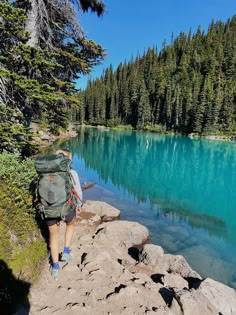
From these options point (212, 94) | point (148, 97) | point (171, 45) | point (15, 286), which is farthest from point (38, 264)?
point (171, 45)

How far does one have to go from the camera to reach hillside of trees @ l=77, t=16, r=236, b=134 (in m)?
76.5

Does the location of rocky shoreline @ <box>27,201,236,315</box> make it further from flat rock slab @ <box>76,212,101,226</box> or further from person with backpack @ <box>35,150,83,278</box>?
flat rock slab @ <box>76,212,101,226</box>

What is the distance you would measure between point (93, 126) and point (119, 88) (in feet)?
63.6

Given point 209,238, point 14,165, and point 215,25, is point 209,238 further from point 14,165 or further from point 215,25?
point 215,25

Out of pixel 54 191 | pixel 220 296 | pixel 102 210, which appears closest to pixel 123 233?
pixel 102 210

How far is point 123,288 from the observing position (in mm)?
4742

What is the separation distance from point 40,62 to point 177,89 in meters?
89.8

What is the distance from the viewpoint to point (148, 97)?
98938mm

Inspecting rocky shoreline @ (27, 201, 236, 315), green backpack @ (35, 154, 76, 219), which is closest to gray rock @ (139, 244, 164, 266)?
rocky shoreline @ (27, 201, 236, 315)

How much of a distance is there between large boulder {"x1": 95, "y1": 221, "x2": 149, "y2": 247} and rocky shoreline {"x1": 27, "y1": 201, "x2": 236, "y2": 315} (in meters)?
0.58

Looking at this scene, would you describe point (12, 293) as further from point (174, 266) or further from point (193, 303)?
point (174, 266)

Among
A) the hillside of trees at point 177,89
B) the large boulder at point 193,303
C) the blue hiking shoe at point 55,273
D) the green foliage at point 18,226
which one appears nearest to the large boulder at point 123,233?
the green foliage at point 18,226

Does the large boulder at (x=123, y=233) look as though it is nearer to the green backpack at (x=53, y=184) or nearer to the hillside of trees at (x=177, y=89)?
the green backpack at (x=53, y=184)

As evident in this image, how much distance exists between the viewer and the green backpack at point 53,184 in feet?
14.2
